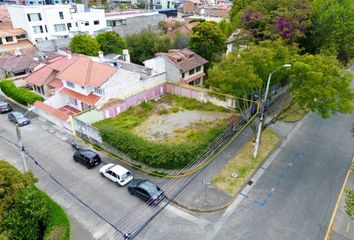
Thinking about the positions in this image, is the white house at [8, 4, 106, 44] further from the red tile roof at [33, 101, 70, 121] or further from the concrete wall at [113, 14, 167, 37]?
the red tile roof at [33, 101, 70, 121]

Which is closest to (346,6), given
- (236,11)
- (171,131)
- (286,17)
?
(286,17)

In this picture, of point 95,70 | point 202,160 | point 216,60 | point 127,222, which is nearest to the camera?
point 127,222

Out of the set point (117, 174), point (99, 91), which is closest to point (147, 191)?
point (117, 174)

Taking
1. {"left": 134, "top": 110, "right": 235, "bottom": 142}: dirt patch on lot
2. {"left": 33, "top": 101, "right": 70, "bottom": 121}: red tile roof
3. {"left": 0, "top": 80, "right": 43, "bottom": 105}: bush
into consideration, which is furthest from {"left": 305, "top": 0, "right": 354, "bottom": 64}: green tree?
{"left": 0, "top": 80, "right": 43, "bottom": 105}: bush

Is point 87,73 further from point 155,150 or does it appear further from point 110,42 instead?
point 110,42

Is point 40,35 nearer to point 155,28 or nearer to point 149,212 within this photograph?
point 155,28

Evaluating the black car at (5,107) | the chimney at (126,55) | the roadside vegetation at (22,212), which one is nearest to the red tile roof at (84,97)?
the black car at (5,107)
